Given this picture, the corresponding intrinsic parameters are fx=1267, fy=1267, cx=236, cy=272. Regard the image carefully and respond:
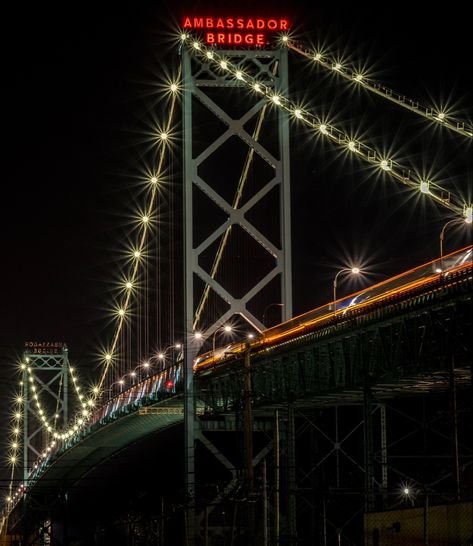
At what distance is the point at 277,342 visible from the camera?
1624 inches

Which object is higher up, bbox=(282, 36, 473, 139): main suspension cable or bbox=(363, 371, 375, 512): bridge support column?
bbox=(282, 36, 473, 139): main suspension cable

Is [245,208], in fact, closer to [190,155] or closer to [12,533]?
[190,155]

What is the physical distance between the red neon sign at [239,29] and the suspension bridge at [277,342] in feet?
Result: 0.28

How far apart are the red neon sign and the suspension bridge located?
86mm

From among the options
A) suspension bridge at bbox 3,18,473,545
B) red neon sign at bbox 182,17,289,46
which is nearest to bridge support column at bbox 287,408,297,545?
suspension bridge at bbox 3,18,473,545

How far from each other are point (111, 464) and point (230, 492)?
31440 millimetres

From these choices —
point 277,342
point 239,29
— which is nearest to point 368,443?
point 277,342

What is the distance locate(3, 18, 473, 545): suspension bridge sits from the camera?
3262 cm

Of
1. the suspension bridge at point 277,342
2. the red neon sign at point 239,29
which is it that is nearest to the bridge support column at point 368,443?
the suspension bridge at point 277,342

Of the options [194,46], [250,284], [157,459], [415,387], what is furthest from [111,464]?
[415,387]

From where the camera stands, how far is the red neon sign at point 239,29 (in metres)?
49.8

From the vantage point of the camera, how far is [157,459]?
85.9m

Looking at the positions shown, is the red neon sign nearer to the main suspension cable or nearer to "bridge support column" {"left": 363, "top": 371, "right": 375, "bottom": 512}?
the main suspension cable

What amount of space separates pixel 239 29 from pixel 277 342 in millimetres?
14819
